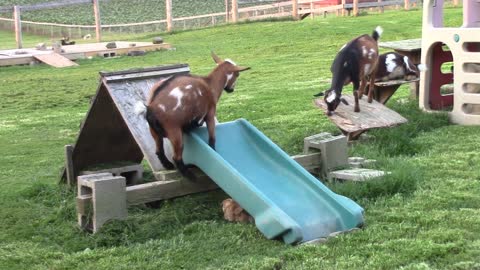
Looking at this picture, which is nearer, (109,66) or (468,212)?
(468,212)

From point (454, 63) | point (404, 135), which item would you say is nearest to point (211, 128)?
point (404, 135)

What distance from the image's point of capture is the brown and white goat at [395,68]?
8.37 m

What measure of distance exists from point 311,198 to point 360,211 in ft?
1.19

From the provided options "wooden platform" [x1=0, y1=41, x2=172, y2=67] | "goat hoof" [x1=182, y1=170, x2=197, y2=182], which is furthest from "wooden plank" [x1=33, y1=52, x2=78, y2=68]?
"goat hoof" [x1=182, y1=170, x2=197, y2=182]

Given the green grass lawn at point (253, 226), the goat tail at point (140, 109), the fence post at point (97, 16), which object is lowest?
the green grass lawn at point (253, 226)

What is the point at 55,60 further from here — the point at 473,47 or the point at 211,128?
the point at 211,128

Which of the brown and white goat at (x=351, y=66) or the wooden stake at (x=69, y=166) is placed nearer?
the wooden stake at (x=69, y=166)

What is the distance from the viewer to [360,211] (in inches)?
187

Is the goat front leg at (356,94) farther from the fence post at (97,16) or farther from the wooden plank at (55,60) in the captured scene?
the fence post at (97,16)

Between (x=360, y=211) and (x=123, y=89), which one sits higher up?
(x=123, y=89)

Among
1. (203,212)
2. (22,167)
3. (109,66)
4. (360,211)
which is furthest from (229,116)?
(109,66)

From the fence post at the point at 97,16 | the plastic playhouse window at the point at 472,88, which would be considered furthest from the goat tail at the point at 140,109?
the fence post at the point at 97,16

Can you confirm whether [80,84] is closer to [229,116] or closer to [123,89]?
[229,116]

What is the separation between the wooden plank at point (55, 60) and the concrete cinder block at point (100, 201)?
1332 cm
